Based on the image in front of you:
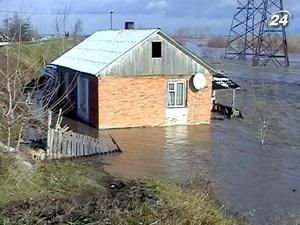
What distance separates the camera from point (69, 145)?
62.7ft

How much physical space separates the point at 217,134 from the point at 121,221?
653 inches

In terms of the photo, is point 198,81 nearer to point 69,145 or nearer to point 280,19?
point 69,145

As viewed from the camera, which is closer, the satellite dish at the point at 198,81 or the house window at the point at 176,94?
the satellite dish at the point at 198,81

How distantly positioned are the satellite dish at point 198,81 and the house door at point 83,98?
203 inches

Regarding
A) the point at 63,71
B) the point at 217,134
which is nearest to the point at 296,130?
the point at 217,134

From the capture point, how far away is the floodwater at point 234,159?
51.0 feet

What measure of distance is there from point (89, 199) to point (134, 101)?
14328 millimetres

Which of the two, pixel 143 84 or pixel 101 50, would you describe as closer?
pixel 143 84

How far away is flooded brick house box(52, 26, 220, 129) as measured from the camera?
2572cm

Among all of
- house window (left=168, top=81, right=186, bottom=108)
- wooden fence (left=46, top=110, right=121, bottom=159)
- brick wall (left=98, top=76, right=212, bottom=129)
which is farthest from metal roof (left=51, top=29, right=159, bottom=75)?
wooden fence (left=46, top=110, right=121, bottom=159)

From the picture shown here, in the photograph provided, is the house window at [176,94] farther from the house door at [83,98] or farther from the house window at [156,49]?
the house door at [83,98]

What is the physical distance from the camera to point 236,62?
83812 millimetres

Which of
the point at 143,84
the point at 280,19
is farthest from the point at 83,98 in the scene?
the point at 280,19

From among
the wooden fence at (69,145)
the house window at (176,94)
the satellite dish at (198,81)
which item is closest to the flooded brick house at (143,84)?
the house window at (176,94)
